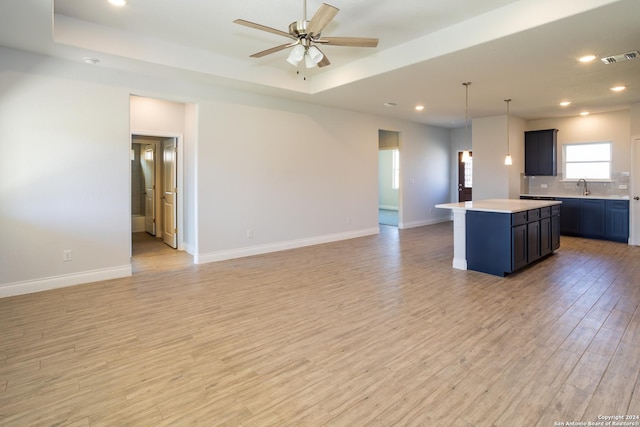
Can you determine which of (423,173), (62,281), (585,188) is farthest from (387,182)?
(62,281)

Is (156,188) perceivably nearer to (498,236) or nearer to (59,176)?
(59,176)

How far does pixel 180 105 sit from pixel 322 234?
347 cm

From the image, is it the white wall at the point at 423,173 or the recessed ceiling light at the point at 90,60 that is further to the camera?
the white wall at the point at 423,173

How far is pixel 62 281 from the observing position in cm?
434

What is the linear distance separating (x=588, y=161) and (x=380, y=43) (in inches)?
241

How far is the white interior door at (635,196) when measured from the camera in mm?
6418

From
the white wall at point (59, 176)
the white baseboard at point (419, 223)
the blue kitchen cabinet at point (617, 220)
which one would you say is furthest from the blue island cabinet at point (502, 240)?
the white wall at point (59, 176)

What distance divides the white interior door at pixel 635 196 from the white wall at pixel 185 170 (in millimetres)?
4355

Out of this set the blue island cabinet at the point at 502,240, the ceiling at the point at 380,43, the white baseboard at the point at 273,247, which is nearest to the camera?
the ceiling at the point at 380,43

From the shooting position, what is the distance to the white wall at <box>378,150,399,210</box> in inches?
527

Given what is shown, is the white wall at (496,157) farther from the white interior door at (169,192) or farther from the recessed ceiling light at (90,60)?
the recessed ceiling light at (90,60)

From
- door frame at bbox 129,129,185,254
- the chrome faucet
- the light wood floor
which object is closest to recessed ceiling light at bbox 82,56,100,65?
door frame at bbox 129,129,185,254

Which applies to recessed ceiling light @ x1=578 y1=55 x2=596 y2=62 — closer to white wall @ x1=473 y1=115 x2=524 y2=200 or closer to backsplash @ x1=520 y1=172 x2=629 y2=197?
white wall @ x1=473 y1=115 x2=524 y2=200

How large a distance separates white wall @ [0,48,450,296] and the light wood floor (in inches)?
26.9
